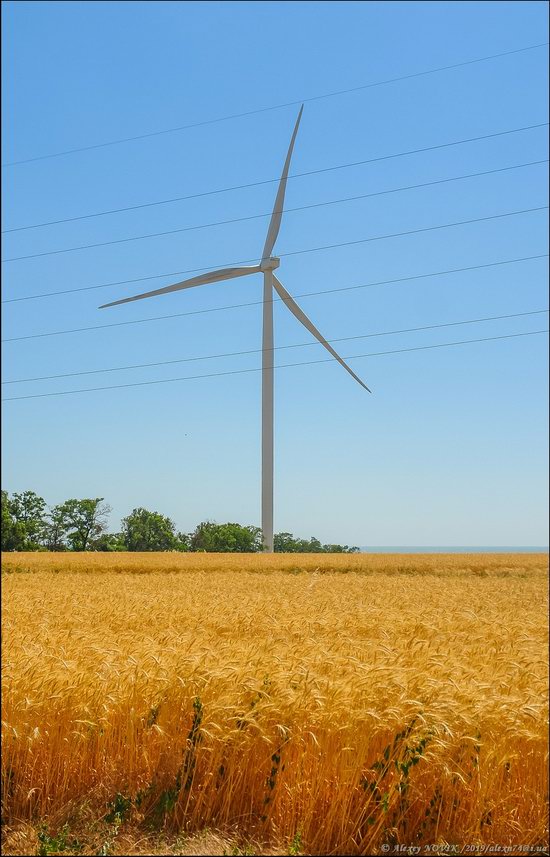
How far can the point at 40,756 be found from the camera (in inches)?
290

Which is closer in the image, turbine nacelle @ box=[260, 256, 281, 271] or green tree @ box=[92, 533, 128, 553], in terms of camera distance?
green tree @ box=[92, 533, 128, 553]

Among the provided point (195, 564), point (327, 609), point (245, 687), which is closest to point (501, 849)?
point (245, 687)

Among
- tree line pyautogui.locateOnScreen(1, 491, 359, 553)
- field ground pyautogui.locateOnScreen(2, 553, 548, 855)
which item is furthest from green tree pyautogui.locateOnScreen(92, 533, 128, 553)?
field ground pyautogui.locateOnScreen(2, 553, 548, 855)

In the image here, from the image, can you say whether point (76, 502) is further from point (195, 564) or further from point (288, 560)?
point (288, 560)

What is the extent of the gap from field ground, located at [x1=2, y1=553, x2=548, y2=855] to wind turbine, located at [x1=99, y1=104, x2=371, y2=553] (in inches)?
839

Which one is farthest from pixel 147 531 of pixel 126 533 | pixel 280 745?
pixel 280 745

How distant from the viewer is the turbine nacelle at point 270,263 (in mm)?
41219

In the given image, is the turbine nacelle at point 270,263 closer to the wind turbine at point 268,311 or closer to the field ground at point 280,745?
the wind turbine at point 268,311

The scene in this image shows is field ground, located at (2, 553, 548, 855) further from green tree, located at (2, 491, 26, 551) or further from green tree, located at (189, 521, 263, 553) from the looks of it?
green tree, located at (2, 491, 26, 551)

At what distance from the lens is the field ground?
635cm

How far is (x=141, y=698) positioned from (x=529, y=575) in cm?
824

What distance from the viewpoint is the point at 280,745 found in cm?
663

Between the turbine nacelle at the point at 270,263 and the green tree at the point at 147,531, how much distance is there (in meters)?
15.2

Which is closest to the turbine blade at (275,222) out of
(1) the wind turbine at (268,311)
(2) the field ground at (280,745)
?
(1) the wind turbine at (268,311)
